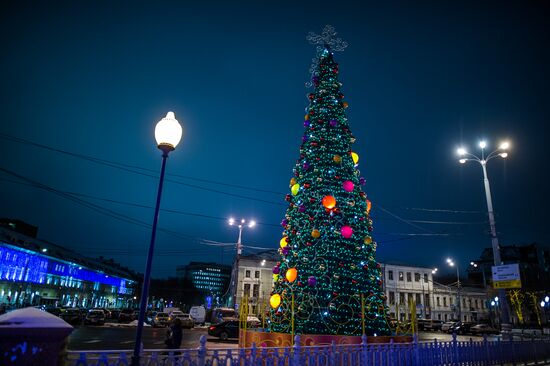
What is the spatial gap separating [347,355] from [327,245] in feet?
16.8

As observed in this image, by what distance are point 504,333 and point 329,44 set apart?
1484 centimetres

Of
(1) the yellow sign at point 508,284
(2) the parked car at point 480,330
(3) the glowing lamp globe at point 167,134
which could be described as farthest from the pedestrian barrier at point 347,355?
(2) the parked car at point 480,330

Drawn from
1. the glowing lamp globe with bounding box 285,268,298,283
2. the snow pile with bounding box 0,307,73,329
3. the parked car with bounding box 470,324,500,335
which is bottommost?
the parked car with bounding box 470,324,500,335

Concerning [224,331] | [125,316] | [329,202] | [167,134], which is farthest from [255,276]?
[167,134]

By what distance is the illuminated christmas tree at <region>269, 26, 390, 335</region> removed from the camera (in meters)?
12.9

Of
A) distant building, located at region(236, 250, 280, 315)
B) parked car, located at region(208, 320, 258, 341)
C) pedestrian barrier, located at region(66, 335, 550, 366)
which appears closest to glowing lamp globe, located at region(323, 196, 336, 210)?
pedestrian barrier, located at region(66, 335, 550, 366)

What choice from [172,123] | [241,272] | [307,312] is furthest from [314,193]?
[241,272]

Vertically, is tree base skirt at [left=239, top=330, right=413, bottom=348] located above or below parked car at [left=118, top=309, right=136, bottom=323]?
above

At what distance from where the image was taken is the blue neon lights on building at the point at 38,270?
50.7m

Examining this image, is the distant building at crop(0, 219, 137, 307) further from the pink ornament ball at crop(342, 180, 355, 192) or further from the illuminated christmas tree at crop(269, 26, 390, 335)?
the pink ornament ball at crop(342, 180, 355, 192)

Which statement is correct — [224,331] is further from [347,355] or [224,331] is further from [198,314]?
[347,355]

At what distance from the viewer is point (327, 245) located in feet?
44.6

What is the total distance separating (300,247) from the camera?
1405cm

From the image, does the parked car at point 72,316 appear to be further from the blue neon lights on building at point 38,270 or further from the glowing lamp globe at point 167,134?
the glowing lamp globe at point 167,134
